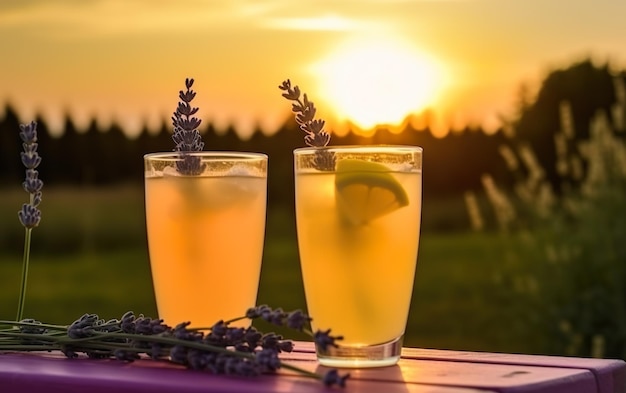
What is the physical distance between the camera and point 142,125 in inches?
375

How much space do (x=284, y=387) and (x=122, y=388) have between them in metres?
0.25

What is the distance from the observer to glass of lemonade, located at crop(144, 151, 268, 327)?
5.98 ft

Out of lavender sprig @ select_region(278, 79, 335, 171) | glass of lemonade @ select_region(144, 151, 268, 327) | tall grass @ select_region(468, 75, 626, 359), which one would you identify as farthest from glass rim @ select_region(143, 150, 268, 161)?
tall grass @ select_region(468, 75, 626, 359)

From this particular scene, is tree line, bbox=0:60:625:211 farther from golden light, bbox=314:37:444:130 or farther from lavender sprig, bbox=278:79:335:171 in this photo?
lavender sprig, bbox=278:79:335:171

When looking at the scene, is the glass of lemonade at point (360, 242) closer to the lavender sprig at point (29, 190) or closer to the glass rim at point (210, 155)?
Answer: the glass rim at point (210, 155)

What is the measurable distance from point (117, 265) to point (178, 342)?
10073 millimetres

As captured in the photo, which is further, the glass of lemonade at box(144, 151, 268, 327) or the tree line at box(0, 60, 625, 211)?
the tree line at box(0, 60, 625, 211)

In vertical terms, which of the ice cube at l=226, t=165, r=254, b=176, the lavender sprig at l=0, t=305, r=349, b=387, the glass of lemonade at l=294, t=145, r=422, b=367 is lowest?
the lavender sprig at l=0, t=305, r=349, b=387

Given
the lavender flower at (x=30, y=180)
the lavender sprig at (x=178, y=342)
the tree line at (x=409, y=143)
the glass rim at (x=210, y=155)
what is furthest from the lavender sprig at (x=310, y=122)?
the tree line at (x=409, y=143)

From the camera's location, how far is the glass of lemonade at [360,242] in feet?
5.36

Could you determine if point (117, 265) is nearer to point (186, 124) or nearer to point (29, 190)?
point (29, 190)

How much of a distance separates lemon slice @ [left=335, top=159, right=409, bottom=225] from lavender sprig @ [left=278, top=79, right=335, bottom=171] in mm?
33

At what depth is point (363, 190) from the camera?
1629 millimetres

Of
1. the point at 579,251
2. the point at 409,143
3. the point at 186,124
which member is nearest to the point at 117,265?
the point at 409,143
